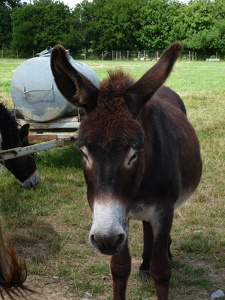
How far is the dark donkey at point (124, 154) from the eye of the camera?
Result: 7.16 feet

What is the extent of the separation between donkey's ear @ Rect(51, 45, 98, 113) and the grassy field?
2.42 feet

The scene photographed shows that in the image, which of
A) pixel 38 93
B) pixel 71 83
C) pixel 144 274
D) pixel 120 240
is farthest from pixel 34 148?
pixel 120 240

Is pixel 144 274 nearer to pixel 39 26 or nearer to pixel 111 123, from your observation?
pixel 111 123

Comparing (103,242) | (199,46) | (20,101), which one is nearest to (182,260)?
(103,242)

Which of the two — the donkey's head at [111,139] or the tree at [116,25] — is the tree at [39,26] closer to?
the tree at [116,25]

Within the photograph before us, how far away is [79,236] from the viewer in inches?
182

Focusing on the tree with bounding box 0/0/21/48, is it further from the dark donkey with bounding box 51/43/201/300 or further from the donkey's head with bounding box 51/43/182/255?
the donkey's head with bounding box 51/43/182/255

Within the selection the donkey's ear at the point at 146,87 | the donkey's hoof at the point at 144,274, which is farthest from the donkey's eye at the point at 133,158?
the donkey's hoof at the point at 144,274

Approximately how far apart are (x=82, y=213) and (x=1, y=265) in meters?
2.88

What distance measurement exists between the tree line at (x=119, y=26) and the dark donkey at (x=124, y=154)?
62723mm

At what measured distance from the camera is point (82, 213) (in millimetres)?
5215

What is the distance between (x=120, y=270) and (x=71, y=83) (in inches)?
59.2

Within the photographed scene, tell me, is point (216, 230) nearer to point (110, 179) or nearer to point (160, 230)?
point (160, 230)

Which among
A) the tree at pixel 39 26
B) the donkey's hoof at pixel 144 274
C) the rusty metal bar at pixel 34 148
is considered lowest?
the donkey's hoof at pixel 144 274
